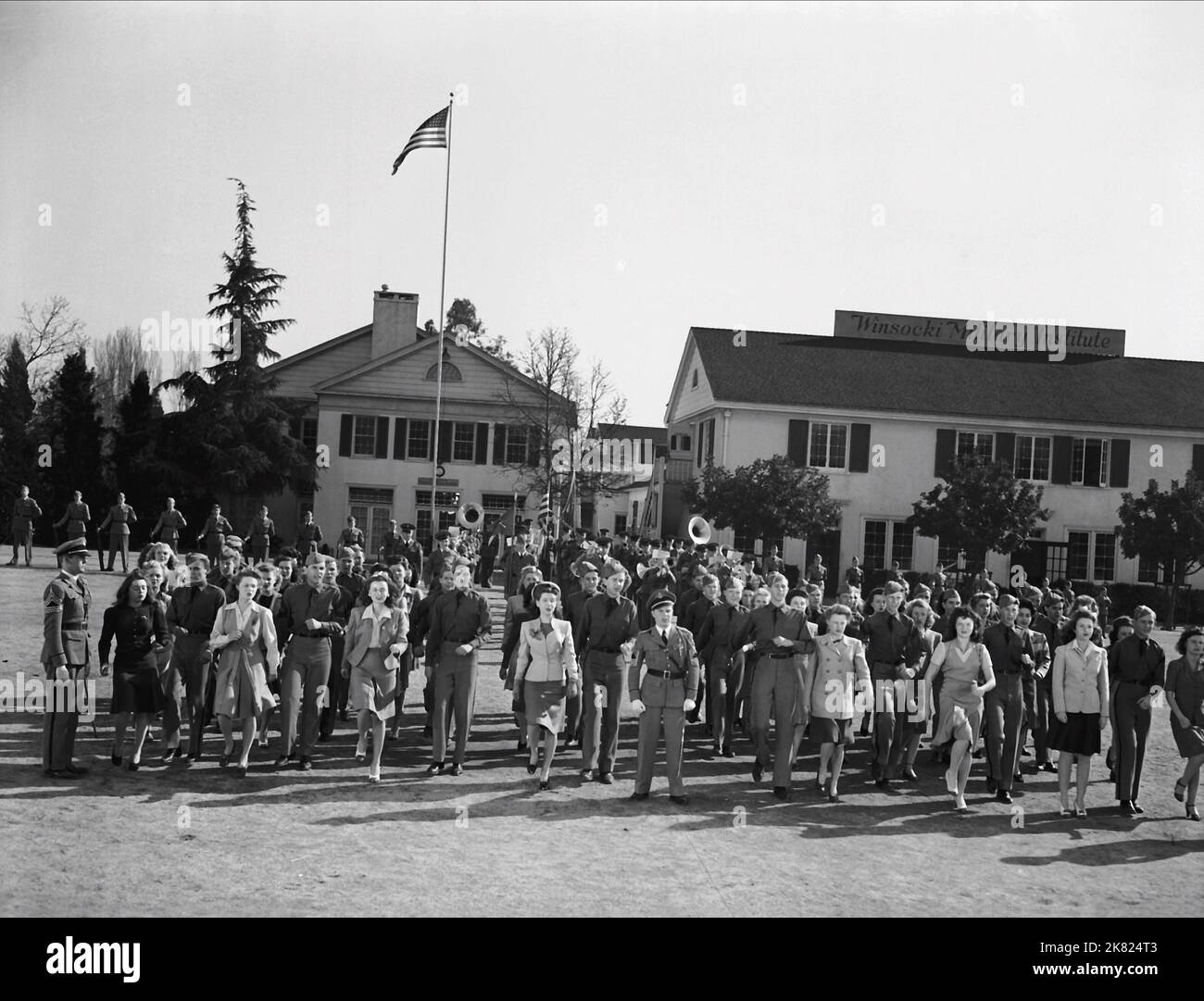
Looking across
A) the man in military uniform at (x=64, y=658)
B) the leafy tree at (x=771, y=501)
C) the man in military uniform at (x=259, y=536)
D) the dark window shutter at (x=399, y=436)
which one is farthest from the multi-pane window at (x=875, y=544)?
the man in military uniform at (x=64, y=658)

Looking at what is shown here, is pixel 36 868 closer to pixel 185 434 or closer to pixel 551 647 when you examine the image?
pixel 551 647

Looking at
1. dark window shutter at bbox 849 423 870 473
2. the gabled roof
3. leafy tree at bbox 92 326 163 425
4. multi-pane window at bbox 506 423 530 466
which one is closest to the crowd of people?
dark window shutter at bbox 849 423 870 473

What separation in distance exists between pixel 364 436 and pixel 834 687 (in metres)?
32.1

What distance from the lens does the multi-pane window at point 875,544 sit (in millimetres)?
36375

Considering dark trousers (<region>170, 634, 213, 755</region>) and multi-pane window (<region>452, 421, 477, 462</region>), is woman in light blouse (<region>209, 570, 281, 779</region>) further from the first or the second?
multi-pane window (<region>452, 421, 477, 462</region>)

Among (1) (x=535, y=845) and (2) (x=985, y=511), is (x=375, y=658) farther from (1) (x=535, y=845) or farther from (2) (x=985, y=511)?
(2) (x=985, y=511)

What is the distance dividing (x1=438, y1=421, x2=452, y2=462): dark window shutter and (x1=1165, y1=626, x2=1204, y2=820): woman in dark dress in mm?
32067

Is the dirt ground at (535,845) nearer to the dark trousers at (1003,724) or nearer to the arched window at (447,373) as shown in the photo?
the dark trousers at (1003,724)

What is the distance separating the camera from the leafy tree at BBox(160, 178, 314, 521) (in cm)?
3800

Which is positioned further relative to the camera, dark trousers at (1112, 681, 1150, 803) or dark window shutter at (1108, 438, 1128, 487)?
dark window shutter at (1108, 438, 1128, 487)

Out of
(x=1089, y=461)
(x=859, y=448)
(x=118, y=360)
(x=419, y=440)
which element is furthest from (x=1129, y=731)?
(x=118, y=360)

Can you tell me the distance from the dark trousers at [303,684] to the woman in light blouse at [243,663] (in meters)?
0.17

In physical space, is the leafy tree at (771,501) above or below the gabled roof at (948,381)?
below

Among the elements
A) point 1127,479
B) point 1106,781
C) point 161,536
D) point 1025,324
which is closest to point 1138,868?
point 1106,781
